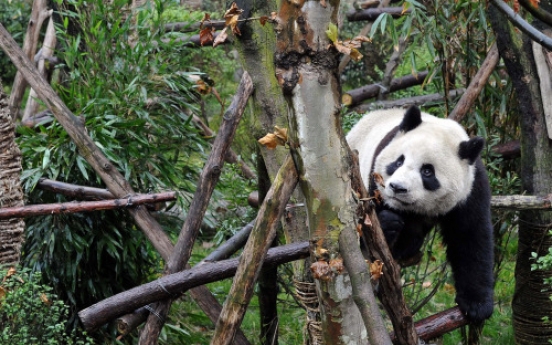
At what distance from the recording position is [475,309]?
10.8 feet

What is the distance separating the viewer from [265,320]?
4.11 meters

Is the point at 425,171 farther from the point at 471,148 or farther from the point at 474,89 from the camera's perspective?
the point at 474,89

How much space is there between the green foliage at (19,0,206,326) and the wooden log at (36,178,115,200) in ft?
0.55

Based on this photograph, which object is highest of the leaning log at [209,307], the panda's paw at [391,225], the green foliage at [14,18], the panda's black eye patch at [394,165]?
the green foliage at [14,18]

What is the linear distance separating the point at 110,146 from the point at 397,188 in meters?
1.67

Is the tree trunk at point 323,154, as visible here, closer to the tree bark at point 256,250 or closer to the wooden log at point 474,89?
the tree bark at point 256,250

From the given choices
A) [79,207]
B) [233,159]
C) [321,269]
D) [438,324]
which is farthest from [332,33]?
[233,159]

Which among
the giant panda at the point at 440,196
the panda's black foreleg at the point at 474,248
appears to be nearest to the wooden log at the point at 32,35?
the giant panda at the point at 440,196

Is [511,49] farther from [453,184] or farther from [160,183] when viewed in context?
[160,183]

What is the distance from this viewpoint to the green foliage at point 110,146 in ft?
13.0

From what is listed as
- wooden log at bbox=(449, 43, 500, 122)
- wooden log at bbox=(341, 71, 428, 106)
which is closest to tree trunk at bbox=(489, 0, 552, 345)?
wooden log at bbox=(449, 43, 500, 122)

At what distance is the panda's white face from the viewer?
3.19 meters

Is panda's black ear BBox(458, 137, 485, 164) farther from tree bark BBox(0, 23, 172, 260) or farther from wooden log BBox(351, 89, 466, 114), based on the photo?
wooden log BBox(351, 89, 466, 114)

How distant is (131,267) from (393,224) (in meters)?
1.75
